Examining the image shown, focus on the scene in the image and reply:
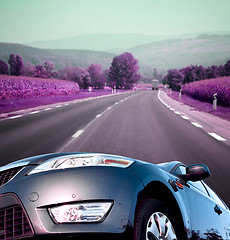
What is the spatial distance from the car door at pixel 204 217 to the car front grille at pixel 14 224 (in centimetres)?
122

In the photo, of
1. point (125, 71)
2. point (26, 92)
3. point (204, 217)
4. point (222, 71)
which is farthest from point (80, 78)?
point (204, 217)

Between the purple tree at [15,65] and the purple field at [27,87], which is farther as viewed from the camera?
the purple tree at [15,65]

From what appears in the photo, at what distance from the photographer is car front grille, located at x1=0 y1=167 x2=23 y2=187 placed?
2.27 meters

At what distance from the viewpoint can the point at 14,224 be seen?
6.31 feet

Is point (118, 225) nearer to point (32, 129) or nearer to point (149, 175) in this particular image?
point (149, 175)

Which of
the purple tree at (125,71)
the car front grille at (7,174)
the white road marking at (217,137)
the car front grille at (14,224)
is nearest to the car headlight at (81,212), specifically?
the car front grille at (14,224)

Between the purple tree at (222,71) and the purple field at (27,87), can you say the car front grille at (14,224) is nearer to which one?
the purple field at (27,87)

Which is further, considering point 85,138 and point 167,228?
point 85,138

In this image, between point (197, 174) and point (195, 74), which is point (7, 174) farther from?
point (195, 74)

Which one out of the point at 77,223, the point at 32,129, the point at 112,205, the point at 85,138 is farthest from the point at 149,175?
the point at 32,129

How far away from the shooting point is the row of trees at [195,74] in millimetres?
116169

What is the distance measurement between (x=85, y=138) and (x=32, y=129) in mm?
3004

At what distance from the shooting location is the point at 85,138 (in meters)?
9.73

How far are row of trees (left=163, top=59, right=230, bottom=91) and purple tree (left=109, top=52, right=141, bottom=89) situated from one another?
16230 millimetres
